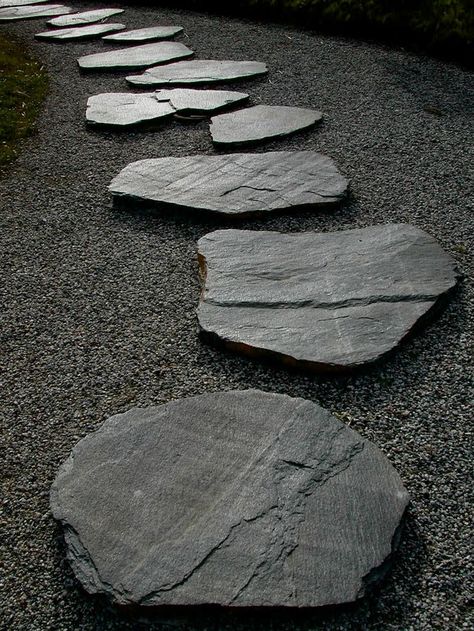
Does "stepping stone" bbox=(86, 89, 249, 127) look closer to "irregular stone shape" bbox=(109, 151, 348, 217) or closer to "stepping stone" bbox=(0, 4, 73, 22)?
"irregular stone shape" bbox=(109, 151, 348, 217)

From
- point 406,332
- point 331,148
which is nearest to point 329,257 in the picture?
point 406,332

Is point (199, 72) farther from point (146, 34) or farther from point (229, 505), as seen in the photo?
point (229, 505)

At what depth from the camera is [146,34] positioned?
18.9ft

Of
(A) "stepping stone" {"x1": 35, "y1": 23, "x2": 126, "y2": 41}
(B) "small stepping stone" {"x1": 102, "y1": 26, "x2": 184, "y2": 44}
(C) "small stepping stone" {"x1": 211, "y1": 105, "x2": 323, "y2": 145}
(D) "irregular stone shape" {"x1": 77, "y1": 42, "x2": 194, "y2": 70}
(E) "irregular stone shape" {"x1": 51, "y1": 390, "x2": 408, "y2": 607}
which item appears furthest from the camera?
(A) "stepping stone" {"x1": 35, "y1": 23, "x2": 126, "y2": 41}

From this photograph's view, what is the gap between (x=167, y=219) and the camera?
2.96m

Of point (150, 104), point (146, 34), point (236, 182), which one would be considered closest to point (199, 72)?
point (150, 104)

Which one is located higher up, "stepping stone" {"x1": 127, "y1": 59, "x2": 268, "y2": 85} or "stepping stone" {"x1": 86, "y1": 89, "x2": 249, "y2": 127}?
"stepping stone" {"x1": 127, "y1": 59, "x2": 268, "y2": 85}

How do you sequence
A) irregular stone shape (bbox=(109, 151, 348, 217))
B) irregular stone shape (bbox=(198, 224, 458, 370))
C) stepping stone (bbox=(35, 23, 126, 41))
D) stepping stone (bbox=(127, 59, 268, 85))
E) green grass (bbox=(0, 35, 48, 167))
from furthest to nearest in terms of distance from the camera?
stepping stone (bbox=(35, 23, 126, 41)), stepping stone (bbox=(127, 59, 268, 85)), green grass (bbox=(0, 35, 48, 167)), irregular stone shape (bbox=(109, 151, 348, 217)), irregular stone shape (bbox=(198, 224, 458, 370))

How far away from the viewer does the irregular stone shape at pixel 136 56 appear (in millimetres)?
4969

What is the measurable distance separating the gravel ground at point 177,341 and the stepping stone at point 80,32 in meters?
1.70

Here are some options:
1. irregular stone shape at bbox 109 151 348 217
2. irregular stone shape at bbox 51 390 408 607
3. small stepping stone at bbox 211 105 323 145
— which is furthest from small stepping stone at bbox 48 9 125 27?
irregular stone shape at bbox 51 390 408 607

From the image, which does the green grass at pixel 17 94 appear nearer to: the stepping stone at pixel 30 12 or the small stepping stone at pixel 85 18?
the small stepping stone at pixel 85 18

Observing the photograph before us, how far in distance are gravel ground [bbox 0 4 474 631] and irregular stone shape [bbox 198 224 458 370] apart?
0.22 feet

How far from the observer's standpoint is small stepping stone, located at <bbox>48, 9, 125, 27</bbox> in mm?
6273
